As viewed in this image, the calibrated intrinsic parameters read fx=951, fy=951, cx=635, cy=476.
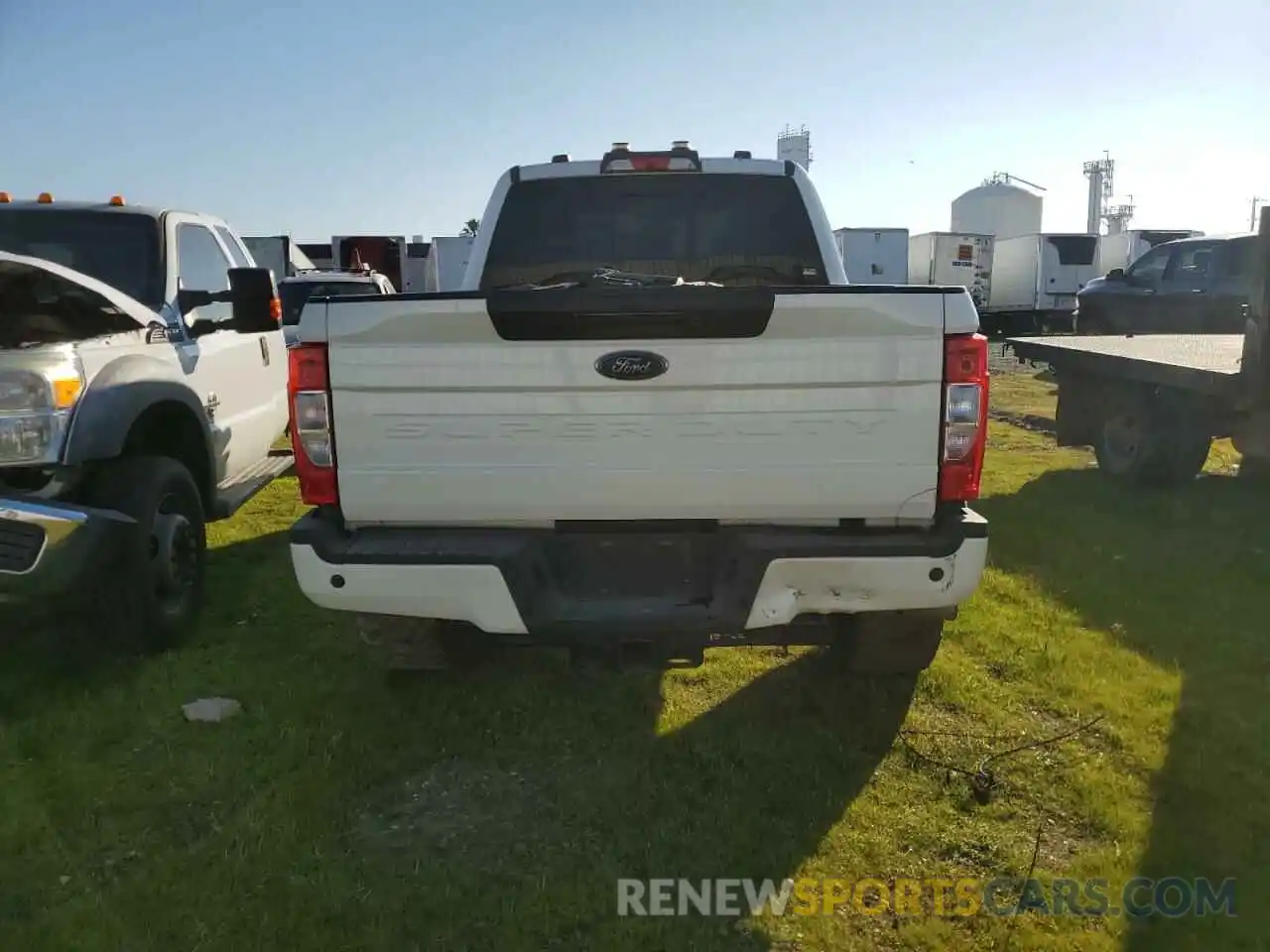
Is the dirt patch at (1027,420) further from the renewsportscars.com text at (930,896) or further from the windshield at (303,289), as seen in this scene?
the renewsportscars.com text at (930,896)

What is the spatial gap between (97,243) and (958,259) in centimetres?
2745

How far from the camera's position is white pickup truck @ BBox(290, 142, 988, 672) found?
9.41 ft

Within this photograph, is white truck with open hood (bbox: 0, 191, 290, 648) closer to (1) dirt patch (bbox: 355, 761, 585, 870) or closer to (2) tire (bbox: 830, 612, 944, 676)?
(1) dirt patch (bbox: 355, 761, 585, 870)

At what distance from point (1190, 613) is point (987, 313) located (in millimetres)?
24335

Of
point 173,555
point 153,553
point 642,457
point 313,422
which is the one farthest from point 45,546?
point 642,457

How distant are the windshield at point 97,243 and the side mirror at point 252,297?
1.45 feet

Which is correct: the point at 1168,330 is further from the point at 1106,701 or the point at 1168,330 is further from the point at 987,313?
the point at 987,313

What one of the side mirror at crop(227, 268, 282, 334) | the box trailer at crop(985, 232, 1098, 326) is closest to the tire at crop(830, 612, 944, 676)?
the side mirror at crop(227, 268, 282, 334)

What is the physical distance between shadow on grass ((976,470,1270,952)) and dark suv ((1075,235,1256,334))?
6.04 meters

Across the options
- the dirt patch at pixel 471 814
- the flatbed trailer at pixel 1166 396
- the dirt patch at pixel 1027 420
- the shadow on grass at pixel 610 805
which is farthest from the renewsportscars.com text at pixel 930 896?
the dirt patch at pixel 1027 420

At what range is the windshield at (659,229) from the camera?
15.8ft

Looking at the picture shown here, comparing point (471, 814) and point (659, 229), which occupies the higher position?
point (659, 229)

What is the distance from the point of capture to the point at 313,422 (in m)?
2.99

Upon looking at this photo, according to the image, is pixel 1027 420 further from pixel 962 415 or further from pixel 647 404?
pixel 647 404
